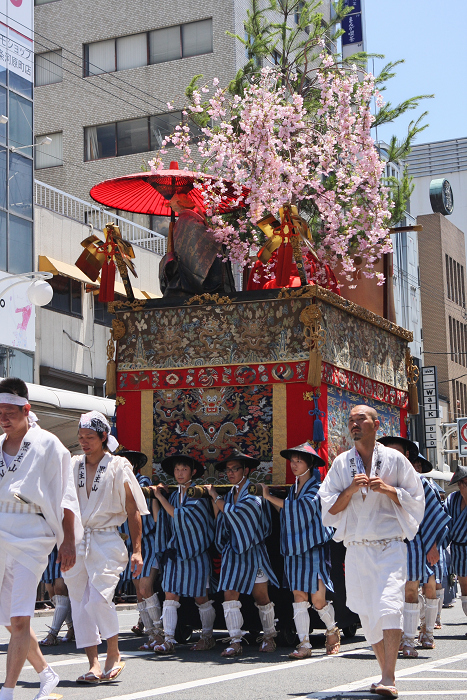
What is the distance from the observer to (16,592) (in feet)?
17.8

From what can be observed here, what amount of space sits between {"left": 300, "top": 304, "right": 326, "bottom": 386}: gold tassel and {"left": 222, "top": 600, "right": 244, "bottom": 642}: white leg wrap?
6.40 ft

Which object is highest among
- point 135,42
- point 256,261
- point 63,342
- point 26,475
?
→ point 135,42

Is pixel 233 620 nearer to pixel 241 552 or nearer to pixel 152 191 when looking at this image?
pixel 241 552

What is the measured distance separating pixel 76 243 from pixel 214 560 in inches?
617

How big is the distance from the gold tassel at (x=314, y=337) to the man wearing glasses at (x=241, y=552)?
92cm

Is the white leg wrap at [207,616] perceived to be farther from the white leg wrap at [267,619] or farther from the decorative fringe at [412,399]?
the decorative fringe at [412,399]

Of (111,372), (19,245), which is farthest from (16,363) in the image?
(111,372)

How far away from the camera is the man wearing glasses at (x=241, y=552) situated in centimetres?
823

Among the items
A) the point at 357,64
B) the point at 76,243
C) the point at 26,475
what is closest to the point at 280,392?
the point at 26,475

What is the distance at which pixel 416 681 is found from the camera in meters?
6.47

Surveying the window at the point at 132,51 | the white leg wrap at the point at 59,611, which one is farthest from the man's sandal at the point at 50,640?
the window at the point at 132,51

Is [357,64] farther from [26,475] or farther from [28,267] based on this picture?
[28,267]

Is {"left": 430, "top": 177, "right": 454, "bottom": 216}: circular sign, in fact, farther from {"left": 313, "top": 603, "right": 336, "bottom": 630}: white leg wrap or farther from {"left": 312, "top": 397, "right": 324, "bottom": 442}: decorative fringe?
{"left": 313, "top": 603, "right": 336, "bottom": 630}: white leg wrap

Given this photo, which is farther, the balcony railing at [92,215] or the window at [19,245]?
the balcony railing at [92,215]
